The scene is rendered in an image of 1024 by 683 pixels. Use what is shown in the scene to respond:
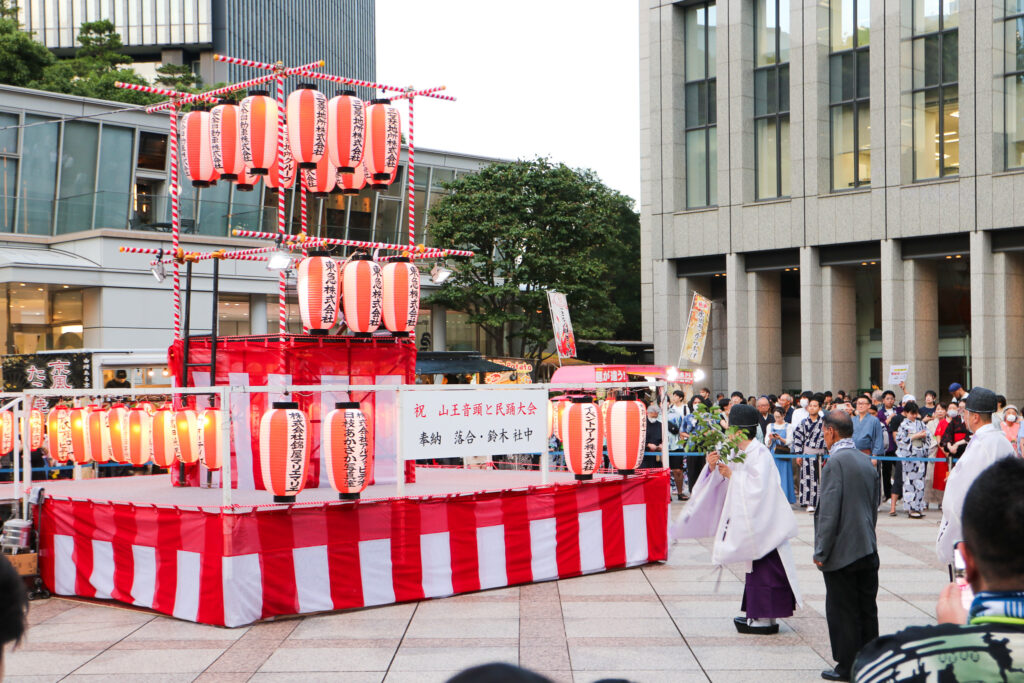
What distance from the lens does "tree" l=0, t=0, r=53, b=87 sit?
3716 centimetres

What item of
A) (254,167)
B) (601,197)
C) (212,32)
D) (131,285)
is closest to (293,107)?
(254,167)

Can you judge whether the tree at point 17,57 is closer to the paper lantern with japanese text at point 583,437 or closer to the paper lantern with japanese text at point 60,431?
the paper lantern with japanese text at point 60,431

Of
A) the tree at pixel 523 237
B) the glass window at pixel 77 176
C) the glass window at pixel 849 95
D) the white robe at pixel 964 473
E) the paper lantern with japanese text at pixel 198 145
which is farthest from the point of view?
the glass window at pixel 849 95

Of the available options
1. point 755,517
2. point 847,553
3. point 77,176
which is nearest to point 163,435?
point 755,517

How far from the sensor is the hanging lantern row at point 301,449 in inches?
405

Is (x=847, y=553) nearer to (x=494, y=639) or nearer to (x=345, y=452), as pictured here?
(x=494, y=639)

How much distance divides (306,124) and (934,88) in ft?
79.3

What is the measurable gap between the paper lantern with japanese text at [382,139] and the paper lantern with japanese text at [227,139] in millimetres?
1577

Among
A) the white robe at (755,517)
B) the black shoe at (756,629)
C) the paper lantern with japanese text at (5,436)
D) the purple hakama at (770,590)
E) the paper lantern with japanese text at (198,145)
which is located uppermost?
the paper lantern with japanese text at (198,145)

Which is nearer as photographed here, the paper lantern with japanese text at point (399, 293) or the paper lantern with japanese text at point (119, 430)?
the paper lantern with japanese text at point (119, 430)

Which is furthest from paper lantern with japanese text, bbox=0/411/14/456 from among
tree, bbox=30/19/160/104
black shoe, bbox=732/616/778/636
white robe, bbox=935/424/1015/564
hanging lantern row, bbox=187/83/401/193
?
tree, bbox=30/19/160/104

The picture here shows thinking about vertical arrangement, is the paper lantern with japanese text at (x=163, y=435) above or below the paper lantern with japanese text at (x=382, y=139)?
below

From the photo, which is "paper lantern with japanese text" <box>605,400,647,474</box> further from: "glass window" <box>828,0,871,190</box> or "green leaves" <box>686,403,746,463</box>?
"glass window" <box>828,0,871,190</box>

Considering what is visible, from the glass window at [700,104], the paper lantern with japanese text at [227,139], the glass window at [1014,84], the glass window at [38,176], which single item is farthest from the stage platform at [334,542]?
the glass window at [700,104]
